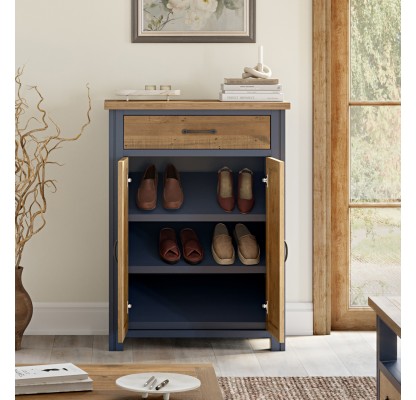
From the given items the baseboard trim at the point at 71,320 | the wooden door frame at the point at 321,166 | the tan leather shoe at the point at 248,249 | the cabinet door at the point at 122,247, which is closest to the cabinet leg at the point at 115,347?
the cabinet door at the point at 122,247

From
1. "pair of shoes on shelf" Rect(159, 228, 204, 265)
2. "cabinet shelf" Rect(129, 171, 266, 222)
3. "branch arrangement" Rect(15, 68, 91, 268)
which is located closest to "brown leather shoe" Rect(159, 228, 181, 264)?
"pair of shoes on shelf" Rect(159, 228, 204, 265)

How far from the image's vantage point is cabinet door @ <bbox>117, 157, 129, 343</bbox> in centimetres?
328

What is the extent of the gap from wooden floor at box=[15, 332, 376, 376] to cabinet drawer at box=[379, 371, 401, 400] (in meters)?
1.06

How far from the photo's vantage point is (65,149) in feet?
12.7

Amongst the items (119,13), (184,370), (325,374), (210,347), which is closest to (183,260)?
(210,347)

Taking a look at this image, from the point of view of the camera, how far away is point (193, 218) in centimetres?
353

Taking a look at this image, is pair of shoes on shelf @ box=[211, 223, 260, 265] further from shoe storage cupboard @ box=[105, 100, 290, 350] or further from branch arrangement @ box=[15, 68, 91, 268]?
branch arrangement @ box=[15, 68, 91, 268]

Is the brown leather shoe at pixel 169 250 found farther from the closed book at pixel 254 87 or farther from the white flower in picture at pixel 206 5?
the white flower in picture at pixel 206 5

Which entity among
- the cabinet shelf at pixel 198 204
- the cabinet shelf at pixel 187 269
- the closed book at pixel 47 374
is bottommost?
the closed book at pixel 47 374

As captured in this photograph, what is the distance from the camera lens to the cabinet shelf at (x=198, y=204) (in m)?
3.52

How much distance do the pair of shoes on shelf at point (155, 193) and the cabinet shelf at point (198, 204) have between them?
30 millimetres

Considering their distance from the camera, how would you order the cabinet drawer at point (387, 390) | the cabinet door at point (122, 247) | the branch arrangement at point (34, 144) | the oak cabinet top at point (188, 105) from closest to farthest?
the cabinet drawer at point (387, 390)
the cabinet door at point (122, 247)
the oak cabinet top at point (188, 105)
the branch arrangement at point (34, 144)
